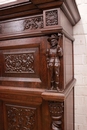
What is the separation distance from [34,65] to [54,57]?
0.15 meters

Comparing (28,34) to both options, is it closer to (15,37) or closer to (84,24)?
(15,37)

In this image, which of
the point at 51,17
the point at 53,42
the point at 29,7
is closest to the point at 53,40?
the point at 53,42

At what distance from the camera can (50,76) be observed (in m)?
0.72

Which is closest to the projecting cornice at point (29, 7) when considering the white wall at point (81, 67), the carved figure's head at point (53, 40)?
the carved figure's head at point (53, 40)

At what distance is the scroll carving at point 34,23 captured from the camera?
2.47 feet

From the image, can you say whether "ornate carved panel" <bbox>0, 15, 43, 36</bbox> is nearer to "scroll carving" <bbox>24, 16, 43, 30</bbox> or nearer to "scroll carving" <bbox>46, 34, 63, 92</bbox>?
"scroll carving" <bbox>24, 16, 43, 30</bbox>

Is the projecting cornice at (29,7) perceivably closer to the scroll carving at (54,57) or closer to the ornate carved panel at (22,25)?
the ornate carved panel at (22,25)

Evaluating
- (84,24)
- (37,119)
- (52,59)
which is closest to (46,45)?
(52,59)

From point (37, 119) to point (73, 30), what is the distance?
80cm

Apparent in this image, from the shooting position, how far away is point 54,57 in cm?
70

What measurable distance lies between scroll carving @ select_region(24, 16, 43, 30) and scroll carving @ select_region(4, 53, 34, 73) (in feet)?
0.53

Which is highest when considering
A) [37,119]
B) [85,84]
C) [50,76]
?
[50,76]

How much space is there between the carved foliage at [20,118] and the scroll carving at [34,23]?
1.62 feet

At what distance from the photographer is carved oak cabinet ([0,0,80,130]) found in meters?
0.70
